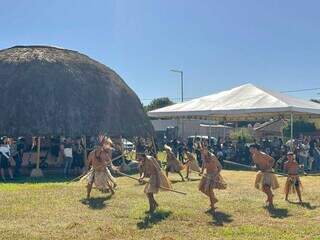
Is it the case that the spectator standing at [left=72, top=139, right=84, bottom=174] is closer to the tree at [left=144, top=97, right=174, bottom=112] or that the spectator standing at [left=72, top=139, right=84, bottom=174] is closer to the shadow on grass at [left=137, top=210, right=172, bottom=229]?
the shadow on grass at [left=137, top=210, right=172, bottom=229]

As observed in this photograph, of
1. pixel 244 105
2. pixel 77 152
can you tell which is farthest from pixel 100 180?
pixel 244 105

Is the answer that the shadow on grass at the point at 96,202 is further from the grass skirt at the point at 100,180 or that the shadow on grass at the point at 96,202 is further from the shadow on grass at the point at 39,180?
the shadow on grass at the point at 39,180

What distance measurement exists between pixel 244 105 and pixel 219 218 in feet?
55.5

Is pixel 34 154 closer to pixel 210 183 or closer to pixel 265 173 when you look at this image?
pixel 210 183

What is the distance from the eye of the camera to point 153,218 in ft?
37.8

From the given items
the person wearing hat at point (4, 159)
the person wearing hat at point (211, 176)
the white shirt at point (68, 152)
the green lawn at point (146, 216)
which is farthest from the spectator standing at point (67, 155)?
the person wearing hat at point (211, 176)

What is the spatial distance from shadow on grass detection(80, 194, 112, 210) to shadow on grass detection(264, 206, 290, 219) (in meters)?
4.20

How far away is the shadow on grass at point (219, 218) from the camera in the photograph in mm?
11159

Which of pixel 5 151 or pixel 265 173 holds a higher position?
pixel 5 151

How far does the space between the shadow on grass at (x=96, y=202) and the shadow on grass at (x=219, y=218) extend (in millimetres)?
2855

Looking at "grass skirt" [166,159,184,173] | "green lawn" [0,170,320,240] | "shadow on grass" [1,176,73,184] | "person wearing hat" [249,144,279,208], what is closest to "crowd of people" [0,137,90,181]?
"shadow on grass" [1,176,73,184]

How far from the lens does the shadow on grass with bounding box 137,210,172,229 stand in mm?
10812

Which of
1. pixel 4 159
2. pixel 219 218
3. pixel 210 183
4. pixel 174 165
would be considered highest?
pixel 4 159

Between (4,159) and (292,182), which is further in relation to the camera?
(4,159)
